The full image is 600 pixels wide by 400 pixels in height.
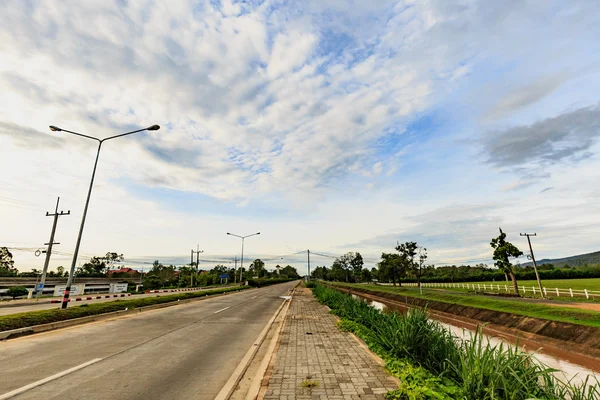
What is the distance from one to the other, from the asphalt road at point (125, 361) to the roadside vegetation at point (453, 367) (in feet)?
11.8

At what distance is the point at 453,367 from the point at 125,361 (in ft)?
23.3

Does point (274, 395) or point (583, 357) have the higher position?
point (274, 395)

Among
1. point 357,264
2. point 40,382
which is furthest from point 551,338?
point 357,264

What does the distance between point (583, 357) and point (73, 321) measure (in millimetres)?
20221

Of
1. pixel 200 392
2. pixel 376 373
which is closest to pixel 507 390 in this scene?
pixel 376 373

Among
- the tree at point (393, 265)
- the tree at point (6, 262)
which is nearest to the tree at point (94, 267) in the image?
the tree at point (6, 262)

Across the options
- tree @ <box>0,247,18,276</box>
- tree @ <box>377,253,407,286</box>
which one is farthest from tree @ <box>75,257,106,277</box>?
tree @ <box>377,253,407,286</box>

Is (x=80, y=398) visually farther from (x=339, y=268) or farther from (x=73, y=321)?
(x=339, y=268)

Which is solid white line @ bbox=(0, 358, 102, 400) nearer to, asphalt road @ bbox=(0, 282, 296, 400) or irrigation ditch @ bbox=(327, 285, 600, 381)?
asphalt road @ bbox=(0, 282, 296, 400)

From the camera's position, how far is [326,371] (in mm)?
5922

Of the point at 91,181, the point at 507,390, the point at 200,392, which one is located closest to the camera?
the point at 507,390

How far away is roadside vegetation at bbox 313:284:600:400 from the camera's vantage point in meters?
3.89

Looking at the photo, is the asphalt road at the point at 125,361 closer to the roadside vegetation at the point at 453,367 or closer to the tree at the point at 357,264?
the roadside vegetation at the point at 453,367

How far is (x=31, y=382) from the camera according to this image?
17.7ft
